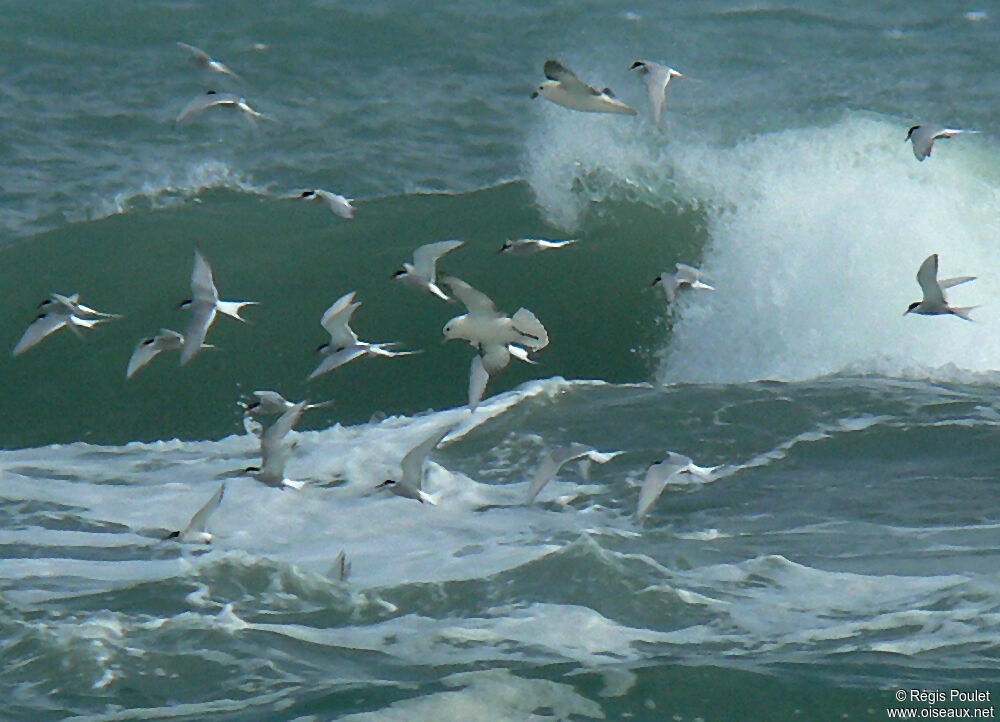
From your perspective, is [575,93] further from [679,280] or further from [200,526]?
[200,526]

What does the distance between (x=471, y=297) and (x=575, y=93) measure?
1.88 metres

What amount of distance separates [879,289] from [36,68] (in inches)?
456

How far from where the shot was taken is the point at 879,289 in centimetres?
1547

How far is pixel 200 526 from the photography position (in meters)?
8.92

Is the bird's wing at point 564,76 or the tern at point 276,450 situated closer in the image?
the bird's wing at point 564,76

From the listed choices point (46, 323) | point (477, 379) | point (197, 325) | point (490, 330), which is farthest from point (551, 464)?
point (46, 323)

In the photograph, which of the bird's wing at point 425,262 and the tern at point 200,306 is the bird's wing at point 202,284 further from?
the bird's wing at point 425,262

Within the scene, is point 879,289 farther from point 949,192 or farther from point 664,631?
point 664,631

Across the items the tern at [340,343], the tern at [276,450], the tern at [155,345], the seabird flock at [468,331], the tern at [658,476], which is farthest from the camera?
the tern at [155,345]

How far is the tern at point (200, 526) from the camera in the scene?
8.60m

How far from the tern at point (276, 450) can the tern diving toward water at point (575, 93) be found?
2.61 meters

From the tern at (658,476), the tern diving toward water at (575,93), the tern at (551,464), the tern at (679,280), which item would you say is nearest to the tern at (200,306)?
the tern at (551,464)

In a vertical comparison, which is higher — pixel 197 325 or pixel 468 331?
pixel 468 331

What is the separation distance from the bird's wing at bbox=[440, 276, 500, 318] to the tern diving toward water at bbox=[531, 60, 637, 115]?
1.55 meters
